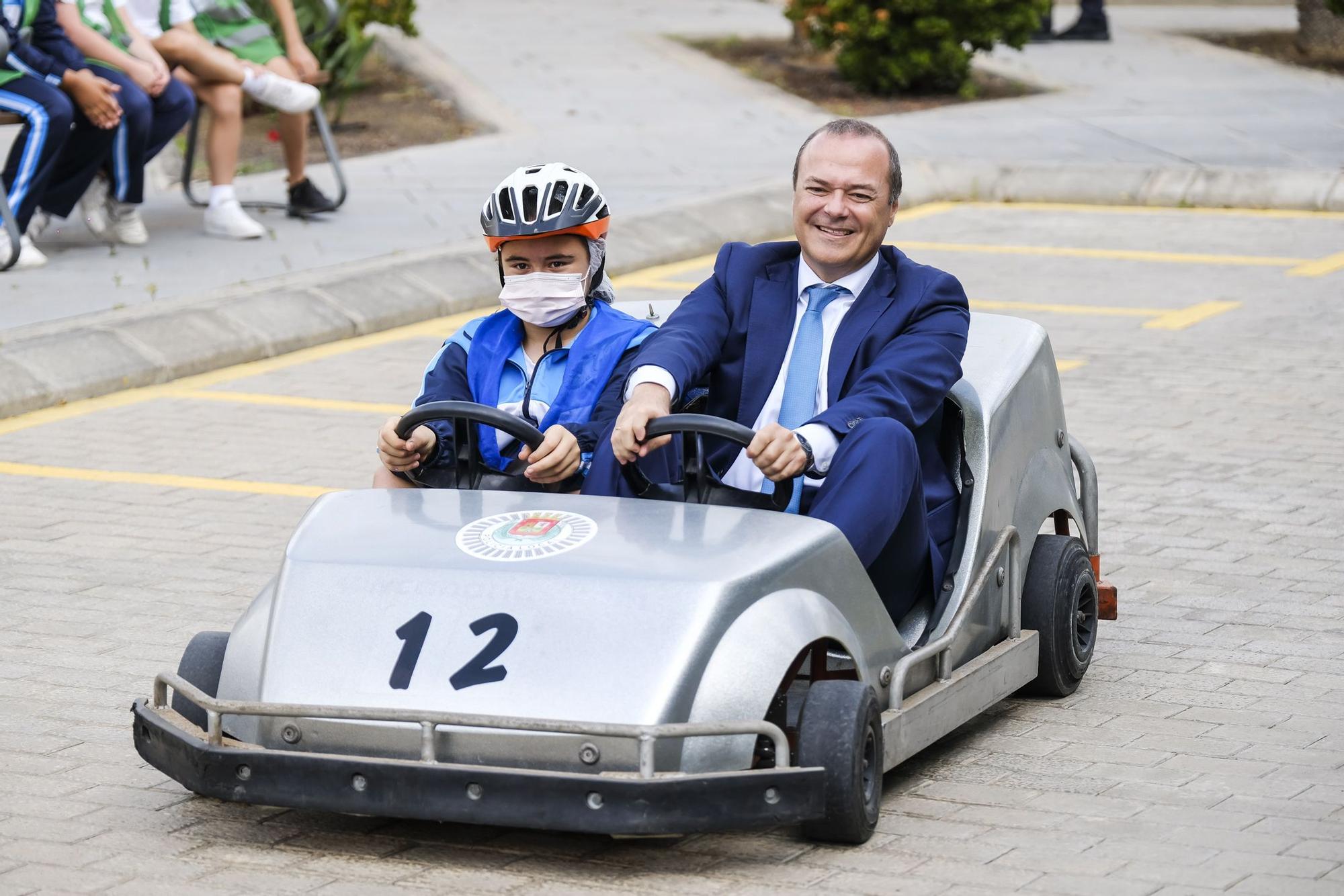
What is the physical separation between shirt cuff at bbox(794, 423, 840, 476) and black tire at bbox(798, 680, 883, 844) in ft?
1.67

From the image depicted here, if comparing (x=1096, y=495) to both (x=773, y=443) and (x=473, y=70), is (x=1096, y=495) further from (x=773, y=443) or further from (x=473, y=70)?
(x=473, y=70)

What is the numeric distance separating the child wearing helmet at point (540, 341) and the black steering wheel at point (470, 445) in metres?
0.04

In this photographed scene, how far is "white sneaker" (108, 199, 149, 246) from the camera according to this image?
10.3m

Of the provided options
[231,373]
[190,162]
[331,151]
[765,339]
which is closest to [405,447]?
[765,339]

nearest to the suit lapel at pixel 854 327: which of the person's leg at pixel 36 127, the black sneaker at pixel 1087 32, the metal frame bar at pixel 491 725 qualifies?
the metal frame bar at pixel 491 725

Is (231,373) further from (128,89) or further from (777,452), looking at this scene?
(777,452)

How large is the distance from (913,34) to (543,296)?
11.7 meters

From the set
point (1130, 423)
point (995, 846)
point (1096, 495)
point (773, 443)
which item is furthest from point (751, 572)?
point (1130, 423)

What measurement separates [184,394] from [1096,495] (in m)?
4.32

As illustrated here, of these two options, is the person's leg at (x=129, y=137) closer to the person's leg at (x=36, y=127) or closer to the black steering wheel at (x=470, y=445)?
the person's leg at (x=36, y=127)

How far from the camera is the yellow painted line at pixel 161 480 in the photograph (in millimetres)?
6742

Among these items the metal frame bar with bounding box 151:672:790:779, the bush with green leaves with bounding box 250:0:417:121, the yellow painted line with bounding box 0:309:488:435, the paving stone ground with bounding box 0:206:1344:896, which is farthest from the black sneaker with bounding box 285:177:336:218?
the metal frame bar with bounding box 151:672:790:779

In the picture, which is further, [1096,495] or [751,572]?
[1096,495]

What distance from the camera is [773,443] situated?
13.1 feet
